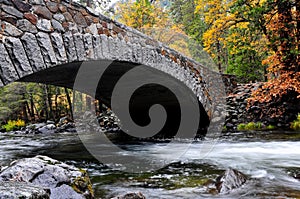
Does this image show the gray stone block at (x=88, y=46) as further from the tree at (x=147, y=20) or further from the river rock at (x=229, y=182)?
the tree at (x=147, y=20)

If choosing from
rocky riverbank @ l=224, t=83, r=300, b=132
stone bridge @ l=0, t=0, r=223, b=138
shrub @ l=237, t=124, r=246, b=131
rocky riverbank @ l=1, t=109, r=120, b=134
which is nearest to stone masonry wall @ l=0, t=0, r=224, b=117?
stone bridge @ l=0, t=0, r=223, b=138

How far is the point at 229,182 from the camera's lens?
351 cm

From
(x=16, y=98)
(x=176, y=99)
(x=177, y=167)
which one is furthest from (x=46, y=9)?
(x=16, y=98)

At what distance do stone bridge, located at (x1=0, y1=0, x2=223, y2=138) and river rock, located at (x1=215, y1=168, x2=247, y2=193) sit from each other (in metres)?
2.56

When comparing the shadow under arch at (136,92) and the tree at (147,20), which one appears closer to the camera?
the shadow under arch at (136,92)

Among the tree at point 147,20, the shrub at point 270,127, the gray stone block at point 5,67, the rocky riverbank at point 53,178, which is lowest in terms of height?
the rocky riverbank at point 53,178

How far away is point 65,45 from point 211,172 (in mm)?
2783

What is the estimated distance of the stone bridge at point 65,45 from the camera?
3.48 m

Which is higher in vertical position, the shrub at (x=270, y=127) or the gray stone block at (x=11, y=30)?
the gray stone block at (x=11, y=30)

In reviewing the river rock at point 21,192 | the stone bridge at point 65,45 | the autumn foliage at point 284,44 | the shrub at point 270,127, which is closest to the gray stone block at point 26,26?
the stone bridge at point 65,45

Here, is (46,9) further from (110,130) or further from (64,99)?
(64,99)

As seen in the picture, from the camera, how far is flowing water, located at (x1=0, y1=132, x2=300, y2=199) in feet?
11.3

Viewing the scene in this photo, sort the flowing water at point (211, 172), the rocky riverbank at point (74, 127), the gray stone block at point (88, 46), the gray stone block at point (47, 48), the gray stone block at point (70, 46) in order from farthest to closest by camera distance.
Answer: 1. the rocky riverbank at point (74, 127)
2. the gray stone block at point (88, 46)
3. the gray stone block at point (70, 46)
4. the gray stone block at point (47, 48)
5. the flowing water at point (211, 172)

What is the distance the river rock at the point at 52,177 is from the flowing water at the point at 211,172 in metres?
0.59
